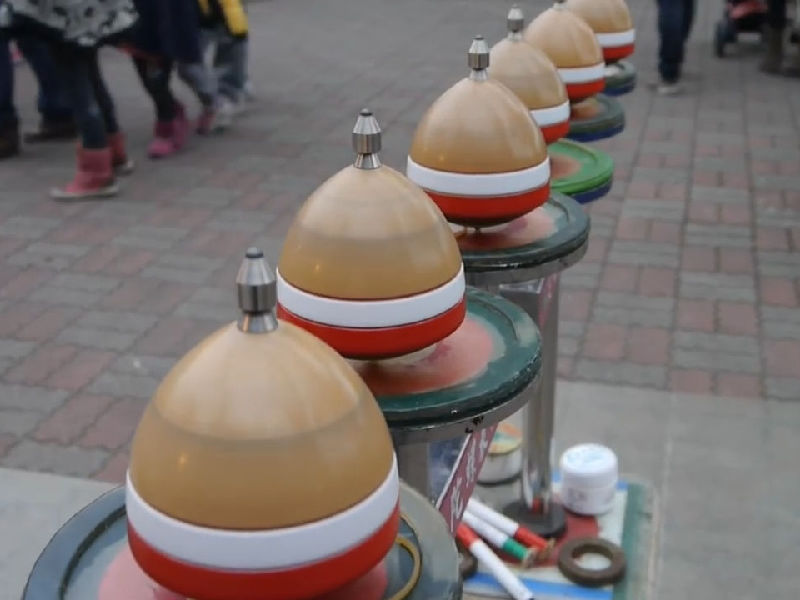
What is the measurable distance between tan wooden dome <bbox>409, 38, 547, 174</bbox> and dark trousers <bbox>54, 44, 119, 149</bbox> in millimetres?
3926

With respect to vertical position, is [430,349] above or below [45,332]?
above

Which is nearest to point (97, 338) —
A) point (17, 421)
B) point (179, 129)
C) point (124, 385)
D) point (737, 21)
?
point (124, 385)

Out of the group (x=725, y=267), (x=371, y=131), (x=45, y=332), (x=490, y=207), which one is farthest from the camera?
(x=725, y=267)

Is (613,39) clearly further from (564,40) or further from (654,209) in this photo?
(654,209)

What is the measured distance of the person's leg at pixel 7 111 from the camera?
20.4 ft

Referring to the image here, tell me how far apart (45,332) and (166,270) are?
2.41ft

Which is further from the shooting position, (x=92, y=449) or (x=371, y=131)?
(x=92, y=449)

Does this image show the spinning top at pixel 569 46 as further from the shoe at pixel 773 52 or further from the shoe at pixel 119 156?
the shoe at pixel 773 52

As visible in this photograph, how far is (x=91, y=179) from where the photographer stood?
564cm

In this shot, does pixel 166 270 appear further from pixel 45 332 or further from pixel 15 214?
pixel 15 214

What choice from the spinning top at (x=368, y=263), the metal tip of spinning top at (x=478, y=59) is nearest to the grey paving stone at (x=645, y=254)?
the metal tip of spinning top at (x=478, y=59)

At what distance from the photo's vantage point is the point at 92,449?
335cm

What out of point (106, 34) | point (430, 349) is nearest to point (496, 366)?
point (430, 349)

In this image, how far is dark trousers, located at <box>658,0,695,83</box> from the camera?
7468 mm
